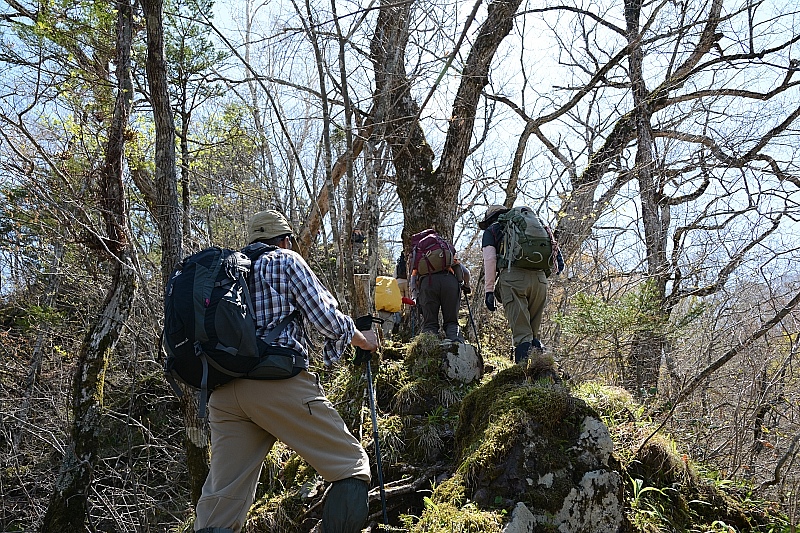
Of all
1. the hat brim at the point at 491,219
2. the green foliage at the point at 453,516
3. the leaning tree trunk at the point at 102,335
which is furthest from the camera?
the leaning tree trunk at the point at 102,335

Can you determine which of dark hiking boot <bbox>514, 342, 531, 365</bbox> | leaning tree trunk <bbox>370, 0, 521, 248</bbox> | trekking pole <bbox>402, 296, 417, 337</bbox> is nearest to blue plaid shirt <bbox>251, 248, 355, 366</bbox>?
dark hiking boot <bbox>514, 342, 531, 365</bbox>

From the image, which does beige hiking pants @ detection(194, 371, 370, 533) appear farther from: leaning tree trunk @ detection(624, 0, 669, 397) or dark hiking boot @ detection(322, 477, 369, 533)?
leaning tree trunk @ detection(624, 0, 669, 397)

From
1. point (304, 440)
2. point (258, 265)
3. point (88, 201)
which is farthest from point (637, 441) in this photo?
point (88, 201)

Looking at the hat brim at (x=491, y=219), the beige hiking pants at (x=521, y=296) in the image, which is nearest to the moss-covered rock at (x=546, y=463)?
the beige hiking pants at (x=521, y=296)

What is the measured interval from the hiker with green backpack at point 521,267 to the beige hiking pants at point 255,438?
106 inches

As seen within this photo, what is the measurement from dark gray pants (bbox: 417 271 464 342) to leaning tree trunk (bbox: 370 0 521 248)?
187cm

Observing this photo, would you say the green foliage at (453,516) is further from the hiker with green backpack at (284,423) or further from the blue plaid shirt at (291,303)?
the blue plaid shirt at (291,303)

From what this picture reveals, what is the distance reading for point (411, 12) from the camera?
Answer: 7445 mm

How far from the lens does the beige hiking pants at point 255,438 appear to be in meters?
3.09

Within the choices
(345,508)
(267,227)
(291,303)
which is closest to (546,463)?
(345,508)

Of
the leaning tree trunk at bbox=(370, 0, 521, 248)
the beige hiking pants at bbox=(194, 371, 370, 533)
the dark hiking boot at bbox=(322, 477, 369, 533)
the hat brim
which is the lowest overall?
the dark hiking boot at bbox=(322, 477, 369, 533)

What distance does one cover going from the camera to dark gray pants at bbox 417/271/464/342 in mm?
6621

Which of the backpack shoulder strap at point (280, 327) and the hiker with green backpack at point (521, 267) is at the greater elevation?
the hiker with green backpack at point (521, 267)

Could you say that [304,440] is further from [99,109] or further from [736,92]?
[736,92]
